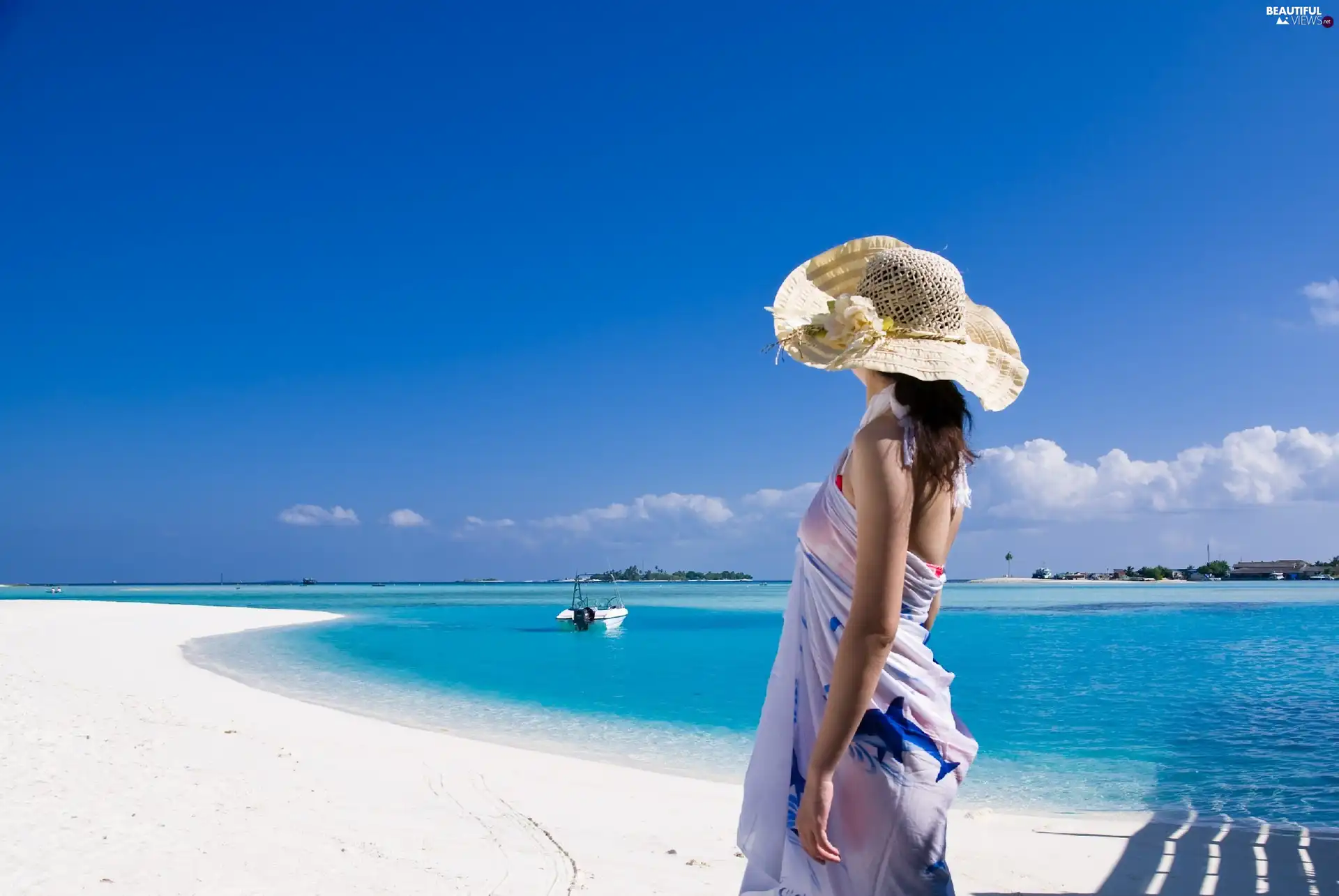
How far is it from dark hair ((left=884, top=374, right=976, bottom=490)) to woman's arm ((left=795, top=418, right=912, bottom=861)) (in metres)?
0.05

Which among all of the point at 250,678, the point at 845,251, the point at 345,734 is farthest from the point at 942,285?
the point at 250,678

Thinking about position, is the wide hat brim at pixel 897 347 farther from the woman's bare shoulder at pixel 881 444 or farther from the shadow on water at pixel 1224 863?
the shadow on water at pixel 1224 863

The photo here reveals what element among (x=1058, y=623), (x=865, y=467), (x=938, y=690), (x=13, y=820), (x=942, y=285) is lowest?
(x=1058, y=623)

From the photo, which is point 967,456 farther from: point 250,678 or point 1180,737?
point 250,678

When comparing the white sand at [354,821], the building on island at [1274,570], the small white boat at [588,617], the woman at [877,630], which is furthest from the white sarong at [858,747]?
the building on island at [1274,570]

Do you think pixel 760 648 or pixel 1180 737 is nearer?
pixel 1180 737

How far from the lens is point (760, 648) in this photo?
30.8 meters

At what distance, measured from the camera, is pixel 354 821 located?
5707 millimetres

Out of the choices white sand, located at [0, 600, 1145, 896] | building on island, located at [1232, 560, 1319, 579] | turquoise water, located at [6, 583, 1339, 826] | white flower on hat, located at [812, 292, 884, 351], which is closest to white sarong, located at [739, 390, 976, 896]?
white flower on hat, located at [812, 292, 884, 351]

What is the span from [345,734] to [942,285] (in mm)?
9980

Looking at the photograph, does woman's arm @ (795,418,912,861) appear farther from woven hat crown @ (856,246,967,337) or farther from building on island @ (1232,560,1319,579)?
building on island @ (1232,560,1319,579)

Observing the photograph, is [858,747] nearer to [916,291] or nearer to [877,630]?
[877,630]

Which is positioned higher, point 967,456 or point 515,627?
point 967,456

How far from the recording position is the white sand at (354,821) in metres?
4.54
